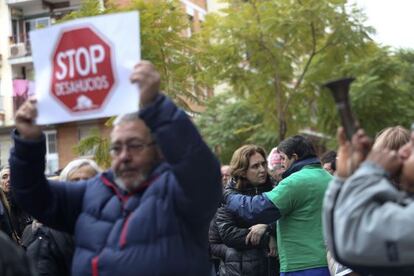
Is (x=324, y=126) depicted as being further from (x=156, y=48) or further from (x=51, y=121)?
(x=51, y=121)

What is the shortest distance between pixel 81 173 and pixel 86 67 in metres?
1.47

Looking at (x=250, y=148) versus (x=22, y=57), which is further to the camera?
(x=22, y=57)

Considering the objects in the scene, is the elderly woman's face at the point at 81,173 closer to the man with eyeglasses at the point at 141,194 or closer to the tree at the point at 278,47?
the man with eyeglasses at the point at 141,194

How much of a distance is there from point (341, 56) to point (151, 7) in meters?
6.42

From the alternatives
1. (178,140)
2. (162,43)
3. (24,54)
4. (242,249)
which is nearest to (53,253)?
(178,140)

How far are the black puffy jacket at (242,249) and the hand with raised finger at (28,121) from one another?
3038 millimetres

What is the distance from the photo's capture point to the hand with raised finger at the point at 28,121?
3.12m

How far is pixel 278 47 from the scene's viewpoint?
1812 centimetres

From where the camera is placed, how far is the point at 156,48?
43.6ft

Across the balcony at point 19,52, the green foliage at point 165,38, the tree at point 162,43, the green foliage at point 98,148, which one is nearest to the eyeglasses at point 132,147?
the green foliage at point 98,148

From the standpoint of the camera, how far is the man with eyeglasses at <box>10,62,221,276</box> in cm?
287

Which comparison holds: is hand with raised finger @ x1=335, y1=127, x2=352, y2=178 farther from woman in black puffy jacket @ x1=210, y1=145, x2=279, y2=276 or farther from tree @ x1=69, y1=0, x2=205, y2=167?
tree @ x1=69, y1=0, x2=205, y2=167

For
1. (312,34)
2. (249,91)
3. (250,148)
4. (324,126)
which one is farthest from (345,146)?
(324,126)

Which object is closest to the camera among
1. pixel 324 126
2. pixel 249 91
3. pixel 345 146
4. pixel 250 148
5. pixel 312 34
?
pixel 345 146
